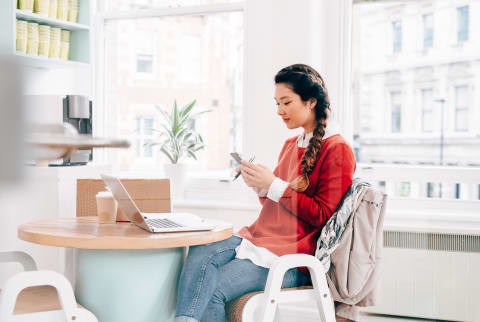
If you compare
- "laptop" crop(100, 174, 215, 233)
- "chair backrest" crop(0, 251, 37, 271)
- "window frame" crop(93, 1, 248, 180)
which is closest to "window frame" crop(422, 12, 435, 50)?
"window frame" crop(93, 1, 248, 180)

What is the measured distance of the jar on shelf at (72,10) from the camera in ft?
8.64

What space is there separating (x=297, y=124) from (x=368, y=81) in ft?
2.94

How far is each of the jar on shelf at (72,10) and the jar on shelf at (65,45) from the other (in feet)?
0.26

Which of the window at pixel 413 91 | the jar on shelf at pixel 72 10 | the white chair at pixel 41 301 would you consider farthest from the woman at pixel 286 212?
the jar on shelf at pixel 72 10

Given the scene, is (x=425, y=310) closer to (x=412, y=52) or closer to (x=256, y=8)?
(x=412, y=52)

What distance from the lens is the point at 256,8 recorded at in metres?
2.58

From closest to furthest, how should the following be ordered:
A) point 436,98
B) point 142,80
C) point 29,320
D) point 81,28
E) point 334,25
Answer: point 29,320, point 142,80, point 436,98, point 334,25, point 81,28

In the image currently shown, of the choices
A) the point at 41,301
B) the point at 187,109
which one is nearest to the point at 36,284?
the point at 41,301

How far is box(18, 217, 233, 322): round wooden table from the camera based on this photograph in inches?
58.1

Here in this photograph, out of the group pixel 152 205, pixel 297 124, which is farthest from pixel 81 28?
pixel 297 124

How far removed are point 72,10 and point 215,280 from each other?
1805 mm

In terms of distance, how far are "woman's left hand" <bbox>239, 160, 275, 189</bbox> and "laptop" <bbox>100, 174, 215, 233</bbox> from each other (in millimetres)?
209

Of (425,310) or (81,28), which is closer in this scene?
(425,310)

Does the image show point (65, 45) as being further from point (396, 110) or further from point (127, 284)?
point (396, 110)
